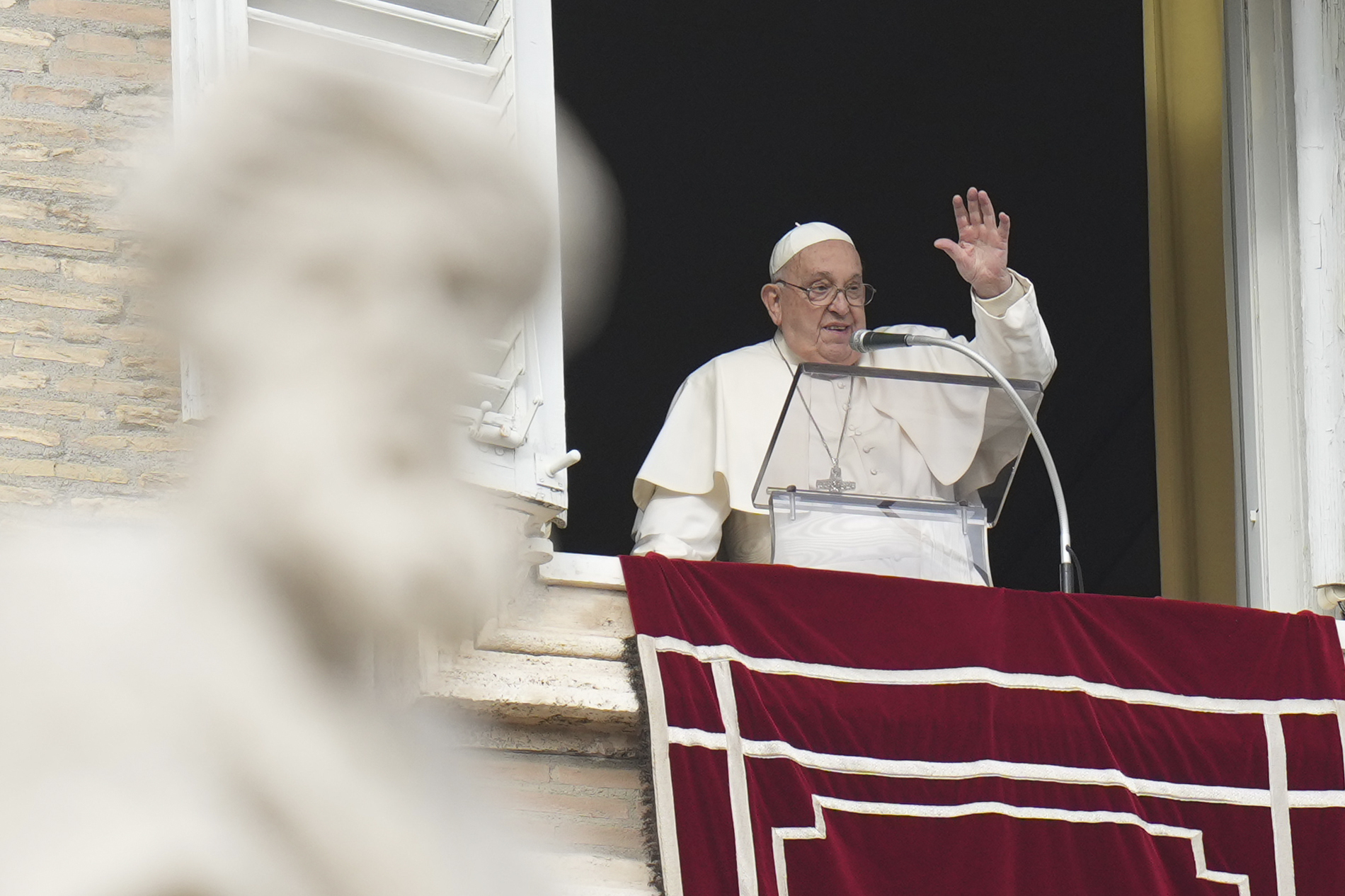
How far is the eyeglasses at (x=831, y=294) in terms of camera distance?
5598 millimetres

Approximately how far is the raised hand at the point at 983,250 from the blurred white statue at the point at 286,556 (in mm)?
4342

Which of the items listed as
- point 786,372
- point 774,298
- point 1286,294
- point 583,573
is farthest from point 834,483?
point 1286,294

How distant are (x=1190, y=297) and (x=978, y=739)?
2.18 meters

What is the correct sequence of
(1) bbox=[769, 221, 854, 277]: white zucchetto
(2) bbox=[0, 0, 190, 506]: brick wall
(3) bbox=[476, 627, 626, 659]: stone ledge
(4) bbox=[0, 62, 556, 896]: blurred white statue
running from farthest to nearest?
(1) bbox=[769, 221, 854, 277]: white zucchetto < (3) bbox=[476, 627, 626, 659]: stone ledge < (2) bbox=[0, 0, 190, 506]: brick wall < (4) bbox=[0, 62, 556, 896]: blurred white statue

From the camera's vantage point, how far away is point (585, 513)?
8961mm

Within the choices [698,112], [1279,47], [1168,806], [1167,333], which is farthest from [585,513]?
[1168,806]

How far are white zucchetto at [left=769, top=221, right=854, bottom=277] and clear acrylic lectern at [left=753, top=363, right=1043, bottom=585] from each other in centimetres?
99

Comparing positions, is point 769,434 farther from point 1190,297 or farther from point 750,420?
point 1190,297

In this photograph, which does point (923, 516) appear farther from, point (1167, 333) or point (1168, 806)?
point (1167, 333)

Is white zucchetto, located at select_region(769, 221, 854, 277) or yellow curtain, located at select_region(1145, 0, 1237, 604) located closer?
white zucchetto, located at select_region(769, 221, 854, 277)

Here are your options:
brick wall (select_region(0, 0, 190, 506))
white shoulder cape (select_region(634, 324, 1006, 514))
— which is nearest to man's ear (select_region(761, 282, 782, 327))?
white shoulder cape (select_region(634, 324, 1006, 514))

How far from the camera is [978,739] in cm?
440

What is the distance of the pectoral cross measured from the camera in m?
4.64

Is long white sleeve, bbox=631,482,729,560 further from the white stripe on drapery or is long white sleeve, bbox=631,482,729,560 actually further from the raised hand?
the white stripe on drapery
